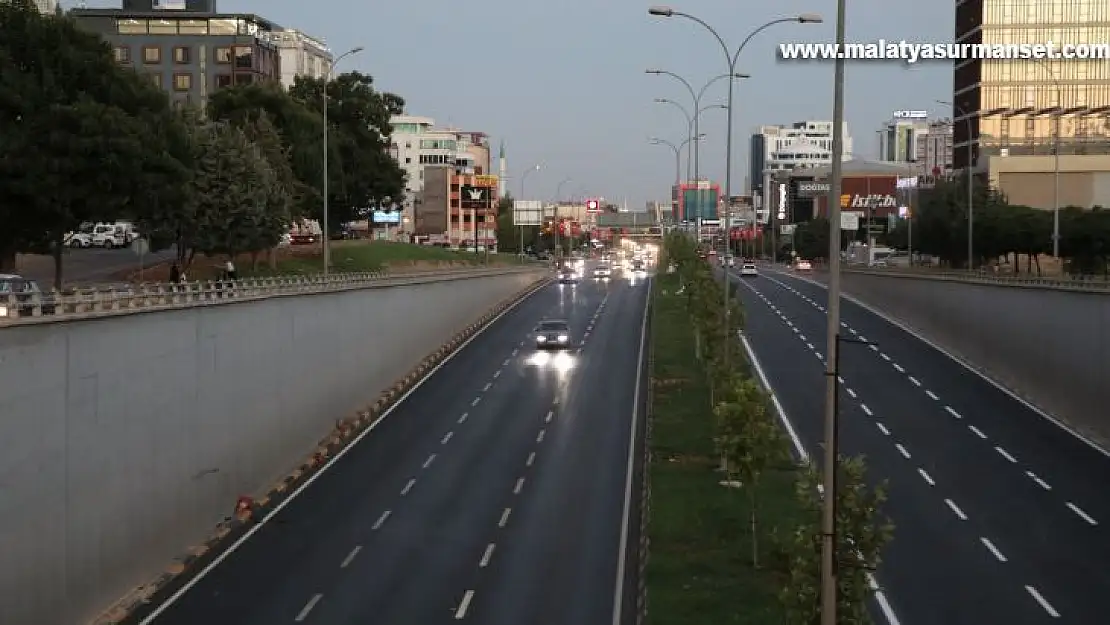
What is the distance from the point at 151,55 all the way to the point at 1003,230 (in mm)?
87246

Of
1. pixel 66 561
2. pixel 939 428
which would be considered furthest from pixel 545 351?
pixel 66 561

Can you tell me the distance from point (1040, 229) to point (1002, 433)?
155 ft

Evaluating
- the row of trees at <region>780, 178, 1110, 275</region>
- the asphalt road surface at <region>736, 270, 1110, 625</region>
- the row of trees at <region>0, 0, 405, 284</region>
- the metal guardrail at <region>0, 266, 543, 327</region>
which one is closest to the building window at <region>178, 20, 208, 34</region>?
the row of trees at <region>780, 178, 1110, 275</region>

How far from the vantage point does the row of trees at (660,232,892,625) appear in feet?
64.0

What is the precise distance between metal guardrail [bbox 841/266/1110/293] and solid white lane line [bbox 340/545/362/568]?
27.3m

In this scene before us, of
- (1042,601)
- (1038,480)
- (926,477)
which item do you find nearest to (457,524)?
(1042,601)

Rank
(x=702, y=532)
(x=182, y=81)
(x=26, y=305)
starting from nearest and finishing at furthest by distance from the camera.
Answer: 1. (x=26, y=305)
2. (x=702, y=532)
3. (x=182, y=81)

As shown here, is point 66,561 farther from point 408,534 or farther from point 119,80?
point 119,80

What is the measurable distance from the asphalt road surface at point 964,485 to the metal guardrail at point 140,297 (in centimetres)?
1671

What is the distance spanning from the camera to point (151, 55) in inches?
5359

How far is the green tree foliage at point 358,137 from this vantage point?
101125 mm

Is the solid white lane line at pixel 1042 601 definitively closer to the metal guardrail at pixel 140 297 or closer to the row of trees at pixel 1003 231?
the metal guardrail at pixel 140 297

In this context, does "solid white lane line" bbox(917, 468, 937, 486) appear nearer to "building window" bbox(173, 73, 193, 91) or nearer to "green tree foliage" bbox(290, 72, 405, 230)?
"green tree foliage" bbox(290, 72, 405, 230)

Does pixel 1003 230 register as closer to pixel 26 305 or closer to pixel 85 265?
pixel 85 265
